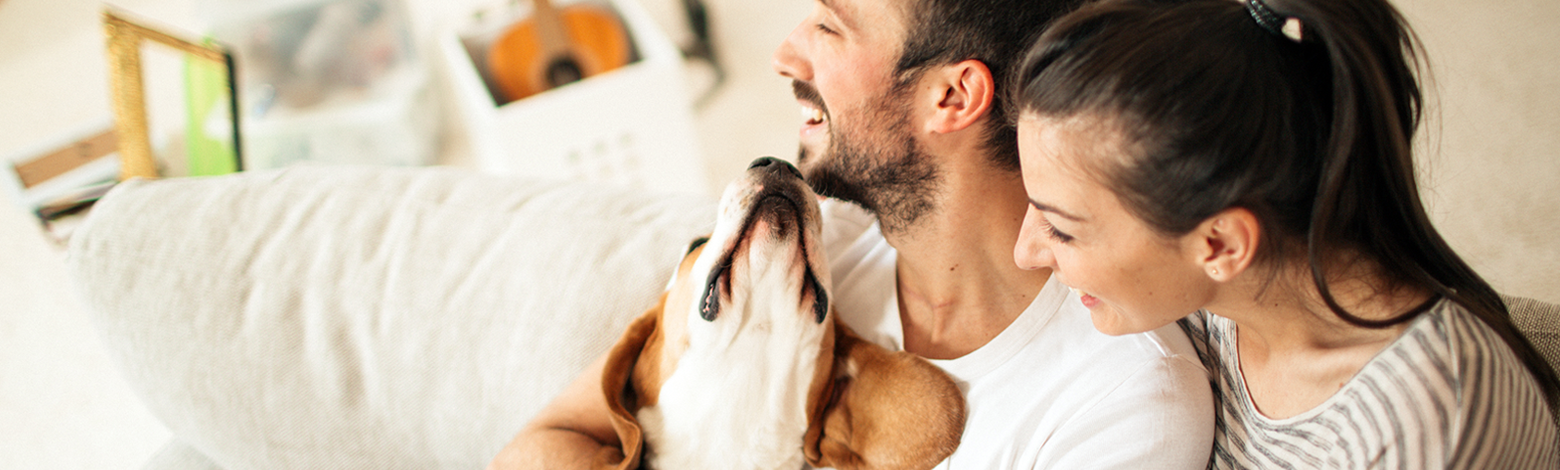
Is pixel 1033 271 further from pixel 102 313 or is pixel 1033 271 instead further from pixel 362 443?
pixel 102 313

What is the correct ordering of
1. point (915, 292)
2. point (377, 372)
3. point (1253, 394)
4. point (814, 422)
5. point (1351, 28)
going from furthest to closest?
point (377, 372)
point (915, 292)
point (814, 422)
point (1253, 394)
point (1351, 28)

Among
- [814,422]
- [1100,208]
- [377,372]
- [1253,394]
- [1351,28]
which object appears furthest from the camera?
[377,372]

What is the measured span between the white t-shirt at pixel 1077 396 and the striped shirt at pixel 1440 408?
145 mm

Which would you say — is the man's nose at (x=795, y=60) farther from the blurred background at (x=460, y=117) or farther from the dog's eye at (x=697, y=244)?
the blurred background at (x=460, y=117)

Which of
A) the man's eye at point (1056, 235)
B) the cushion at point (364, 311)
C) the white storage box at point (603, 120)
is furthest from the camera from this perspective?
the white storage box at point (603, 120)

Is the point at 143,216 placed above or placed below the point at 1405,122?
below

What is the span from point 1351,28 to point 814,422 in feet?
2.22

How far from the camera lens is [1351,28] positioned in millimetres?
645

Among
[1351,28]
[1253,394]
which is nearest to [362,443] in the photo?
[1253,394]

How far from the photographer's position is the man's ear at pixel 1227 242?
2.24ft

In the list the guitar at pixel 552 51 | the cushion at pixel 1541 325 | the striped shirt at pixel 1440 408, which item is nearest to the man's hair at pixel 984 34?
the striped shirt at pixel 1440 408

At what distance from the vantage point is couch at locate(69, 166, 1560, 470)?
125 cm

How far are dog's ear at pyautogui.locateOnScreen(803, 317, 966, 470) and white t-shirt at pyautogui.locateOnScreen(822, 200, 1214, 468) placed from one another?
0.04 meters

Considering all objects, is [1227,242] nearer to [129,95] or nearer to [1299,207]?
[1299,207]
